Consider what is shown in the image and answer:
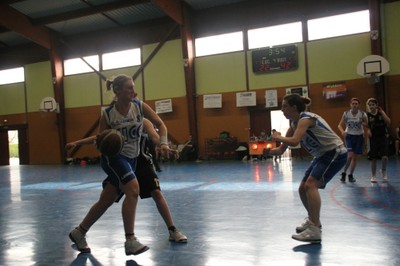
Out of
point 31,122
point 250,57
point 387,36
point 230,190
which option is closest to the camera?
point 230,190

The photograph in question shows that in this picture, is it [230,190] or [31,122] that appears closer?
[230,190]

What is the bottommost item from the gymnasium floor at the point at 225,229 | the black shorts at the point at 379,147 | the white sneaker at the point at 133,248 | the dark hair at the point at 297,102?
the gymnasium floor at the point at 225,229

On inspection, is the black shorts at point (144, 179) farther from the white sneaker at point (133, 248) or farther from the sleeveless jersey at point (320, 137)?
the sleeveless jersey at point (320, 137)

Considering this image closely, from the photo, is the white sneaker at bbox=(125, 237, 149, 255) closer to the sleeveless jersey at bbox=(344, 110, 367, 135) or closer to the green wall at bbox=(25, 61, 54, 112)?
the sleeveless jersey at bbox=(344, 110, 367, 135)

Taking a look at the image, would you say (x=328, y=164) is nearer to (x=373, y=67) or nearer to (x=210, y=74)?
(x=373, y=67)

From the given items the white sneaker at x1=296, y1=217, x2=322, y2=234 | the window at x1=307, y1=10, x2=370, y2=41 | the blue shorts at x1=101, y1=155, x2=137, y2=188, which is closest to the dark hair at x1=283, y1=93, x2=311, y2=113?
the white sneaker at x1=296, y1=217, x2=322, y2=234

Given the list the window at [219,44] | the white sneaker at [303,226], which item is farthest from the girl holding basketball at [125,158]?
the window at [219,44]

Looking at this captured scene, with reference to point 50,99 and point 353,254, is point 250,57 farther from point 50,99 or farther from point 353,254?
point 353,254

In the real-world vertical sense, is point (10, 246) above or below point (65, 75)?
below

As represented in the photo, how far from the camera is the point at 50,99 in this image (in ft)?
67.6

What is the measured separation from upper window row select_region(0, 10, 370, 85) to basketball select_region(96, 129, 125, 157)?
570 inches

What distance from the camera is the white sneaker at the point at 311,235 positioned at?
3605mm

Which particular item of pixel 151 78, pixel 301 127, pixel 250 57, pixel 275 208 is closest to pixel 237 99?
pixel 250 57

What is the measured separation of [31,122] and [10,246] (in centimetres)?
2010
